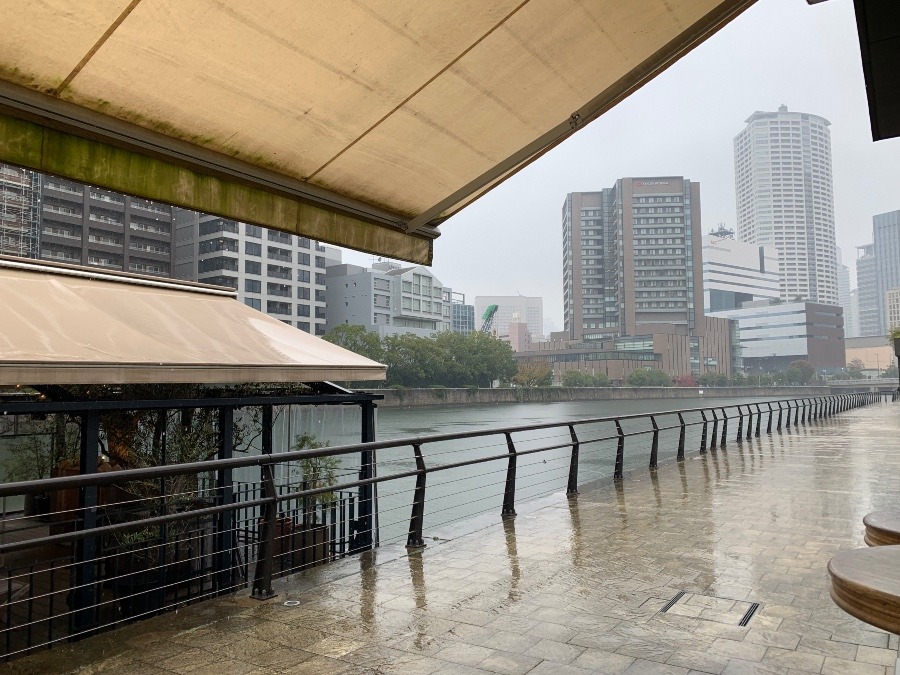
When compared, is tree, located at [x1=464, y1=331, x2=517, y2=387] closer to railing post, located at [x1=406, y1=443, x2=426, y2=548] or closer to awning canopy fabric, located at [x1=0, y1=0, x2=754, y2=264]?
railing post, located at [x1=406, y1=443, x2=426, y2=548]

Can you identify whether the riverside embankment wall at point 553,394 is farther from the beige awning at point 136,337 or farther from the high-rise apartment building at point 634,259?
the beige awning at point 136,337

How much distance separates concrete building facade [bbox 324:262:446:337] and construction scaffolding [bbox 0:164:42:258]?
36003 millimetres

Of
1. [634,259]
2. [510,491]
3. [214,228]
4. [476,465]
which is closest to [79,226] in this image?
[214,228]

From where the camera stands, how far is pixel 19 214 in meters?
59.6

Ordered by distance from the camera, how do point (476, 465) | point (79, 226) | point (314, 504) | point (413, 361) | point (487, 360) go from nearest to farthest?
point (314, 504) → point (476, 465) → point (79, 226) → point (413, 361) → point (487, 360)

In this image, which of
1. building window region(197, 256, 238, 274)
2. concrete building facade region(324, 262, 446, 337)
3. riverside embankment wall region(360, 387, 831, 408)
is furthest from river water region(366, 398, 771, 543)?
concrete building facade region(324, 262, 446, 337)

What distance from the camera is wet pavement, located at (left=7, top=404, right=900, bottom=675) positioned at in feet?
12.0

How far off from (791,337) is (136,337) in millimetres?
163934

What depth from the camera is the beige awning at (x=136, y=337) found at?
551 cm

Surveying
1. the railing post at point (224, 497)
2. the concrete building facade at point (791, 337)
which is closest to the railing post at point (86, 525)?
the railing post at point (224, 497)

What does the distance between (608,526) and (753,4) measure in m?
5.28

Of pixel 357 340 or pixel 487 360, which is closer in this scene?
pixel 357 340

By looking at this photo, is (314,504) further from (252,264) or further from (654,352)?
(654,352)

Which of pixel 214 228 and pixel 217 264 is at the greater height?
pixel 214 228
